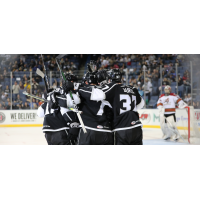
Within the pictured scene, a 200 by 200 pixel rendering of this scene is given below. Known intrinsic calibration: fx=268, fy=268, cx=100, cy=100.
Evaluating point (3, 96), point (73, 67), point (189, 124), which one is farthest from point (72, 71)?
point (189, 124)

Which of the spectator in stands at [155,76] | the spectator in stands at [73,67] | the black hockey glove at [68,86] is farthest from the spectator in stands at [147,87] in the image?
the black hockey glove at [68,86]

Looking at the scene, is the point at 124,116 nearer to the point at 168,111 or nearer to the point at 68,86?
the point at 68,86

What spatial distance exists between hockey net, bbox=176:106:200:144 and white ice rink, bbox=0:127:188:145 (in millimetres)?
155

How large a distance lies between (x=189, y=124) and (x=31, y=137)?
290cm

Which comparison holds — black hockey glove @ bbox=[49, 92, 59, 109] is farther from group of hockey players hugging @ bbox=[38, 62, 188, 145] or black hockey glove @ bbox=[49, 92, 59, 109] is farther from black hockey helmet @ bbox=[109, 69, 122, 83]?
black hockey helmet @ bbox=[109, 69, 122, 83]

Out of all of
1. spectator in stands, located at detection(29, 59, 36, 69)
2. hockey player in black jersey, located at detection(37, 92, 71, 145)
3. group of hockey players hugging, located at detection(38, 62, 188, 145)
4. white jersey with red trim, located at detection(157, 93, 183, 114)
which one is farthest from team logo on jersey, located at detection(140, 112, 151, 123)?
hockey player in black jersey, located at detection(37, 92, 71, 145)

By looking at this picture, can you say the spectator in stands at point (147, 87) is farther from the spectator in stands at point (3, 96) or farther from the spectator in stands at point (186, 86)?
the spectator in stands at point (3, 96)

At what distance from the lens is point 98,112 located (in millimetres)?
2432

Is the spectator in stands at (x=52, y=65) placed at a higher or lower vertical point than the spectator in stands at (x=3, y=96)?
higher

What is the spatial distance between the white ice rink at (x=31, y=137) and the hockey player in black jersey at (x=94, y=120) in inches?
81.3

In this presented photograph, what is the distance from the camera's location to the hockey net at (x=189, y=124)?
4.27 meters

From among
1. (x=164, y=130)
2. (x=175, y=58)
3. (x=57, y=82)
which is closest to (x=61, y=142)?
(x=164, y=130)

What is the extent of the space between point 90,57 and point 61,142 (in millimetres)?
3635

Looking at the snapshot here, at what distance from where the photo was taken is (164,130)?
4.82 m
